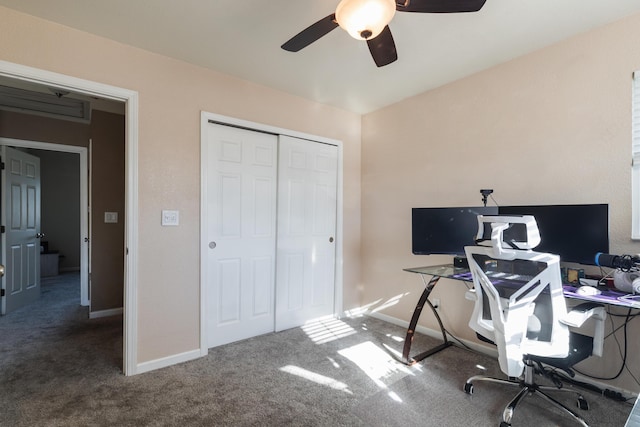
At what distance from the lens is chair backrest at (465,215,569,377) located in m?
1.67

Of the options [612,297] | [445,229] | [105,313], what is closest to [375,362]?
[445,229]

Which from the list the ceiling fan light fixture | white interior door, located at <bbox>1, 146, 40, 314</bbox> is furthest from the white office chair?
white interior door, located at <bbox>1, 146, 40, 314</bbox>

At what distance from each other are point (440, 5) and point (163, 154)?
2205mm

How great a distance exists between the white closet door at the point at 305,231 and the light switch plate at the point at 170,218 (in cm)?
103

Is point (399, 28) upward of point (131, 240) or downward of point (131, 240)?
upward

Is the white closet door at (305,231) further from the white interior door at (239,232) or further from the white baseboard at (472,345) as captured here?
the white baseboard at (472,345)

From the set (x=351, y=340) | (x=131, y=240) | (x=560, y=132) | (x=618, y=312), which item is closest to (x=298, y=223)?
(x=351, y=340)

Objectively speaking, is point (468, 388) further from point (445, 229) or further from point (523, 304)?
point (445, 229)

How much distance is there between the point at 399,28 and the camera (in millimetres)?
2145

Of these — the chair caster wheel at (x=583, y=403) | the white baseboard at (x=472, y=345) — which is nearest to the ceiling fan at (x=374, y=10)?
the chair caster wheel at (x=583, y=403)

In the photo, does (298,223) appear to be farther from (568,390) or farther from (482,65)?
(568,390)

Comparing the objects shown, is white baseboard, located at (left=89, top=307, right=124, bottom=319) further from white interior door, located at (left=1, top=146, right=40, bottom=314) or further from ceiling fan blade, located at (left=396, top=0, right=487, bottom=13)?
ceiling fan blade, located at (left=396, top=0, right=487, bottom=13)

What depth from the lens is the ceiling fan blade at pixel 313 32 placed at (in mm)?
1583

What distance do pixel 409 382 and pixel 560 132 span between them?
2175 mm
